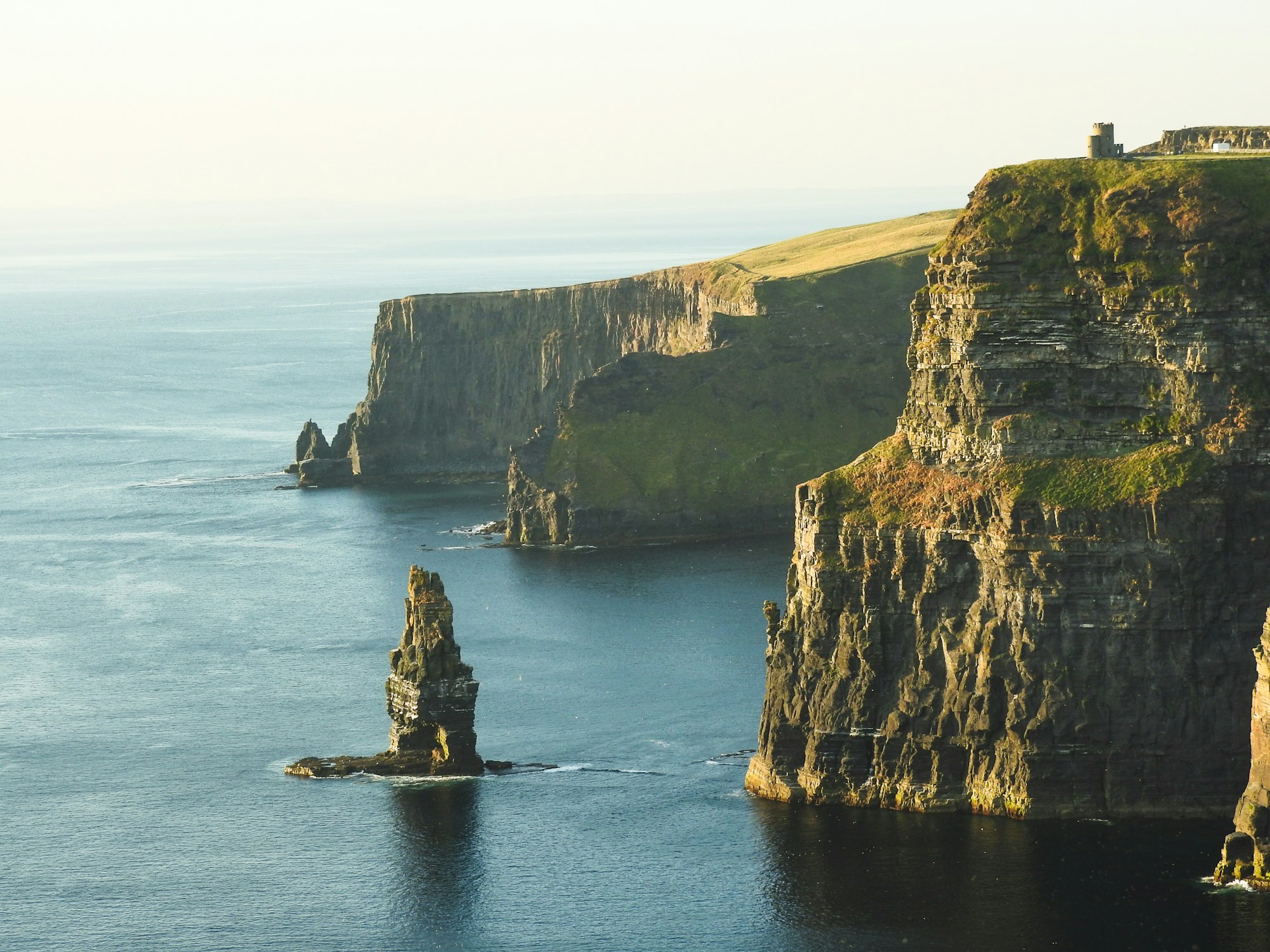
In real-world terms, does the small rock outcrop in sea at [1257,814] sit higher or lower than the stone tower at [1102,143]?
lower

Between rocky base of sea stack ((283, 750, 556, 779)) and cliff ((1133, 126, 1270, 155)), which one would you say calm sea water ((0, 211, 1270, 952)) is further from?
cliff ((1133, 126, 1270, 155))

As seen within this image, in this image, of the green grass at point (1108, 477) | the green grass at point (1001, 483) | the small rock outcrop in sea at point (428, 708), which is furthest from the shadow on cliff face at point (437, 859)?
the green grass at point (1108, 477)

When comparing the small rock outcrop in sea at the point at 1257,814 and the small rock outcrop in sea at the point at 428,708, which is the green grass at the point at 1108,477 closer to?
the small rock outcrop in sea at the point at 1257,814

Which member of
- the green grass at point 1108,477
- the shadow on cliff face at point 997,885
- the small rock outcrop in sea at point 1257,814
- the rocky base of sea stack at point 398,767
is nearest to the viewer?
the shadow on cliff face at point 997,885

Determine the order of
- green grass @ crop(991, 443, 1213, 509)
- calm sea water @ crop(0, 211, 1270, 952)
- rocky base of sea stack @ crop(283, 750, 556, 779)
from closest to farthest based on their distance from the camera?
calm sea water @ crop(0, 211, 1270, 952), green grass @ crop(991, 443, 1213, 509), rocky base of sea stack @ crop(283, 750, 556, 779)

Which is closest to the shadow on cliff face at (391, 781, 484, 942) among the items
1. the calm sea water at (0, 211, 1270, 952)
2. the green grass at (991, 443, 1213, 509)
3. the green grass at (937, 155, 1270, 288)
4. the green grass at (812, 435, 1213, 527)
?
the calm sea water at (0, 211, 1270, 952)

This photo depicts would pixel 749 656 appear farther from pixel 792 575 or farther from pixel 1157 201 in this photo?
pixel 1157 201
